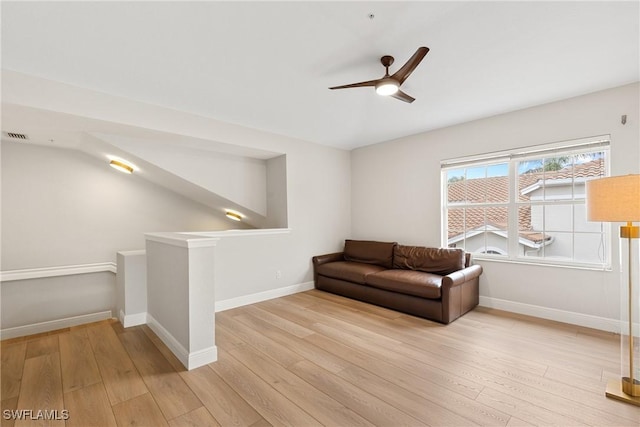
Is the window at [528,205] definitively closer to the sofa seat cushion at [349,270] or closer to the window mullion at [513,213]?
the window mullion at [513,213]

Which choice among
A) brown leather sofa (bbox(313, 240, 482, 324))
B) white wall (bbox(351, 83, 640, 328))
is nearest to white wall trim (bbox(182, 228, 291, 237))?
brown leather sofa (bbox(313, 240, 482, 324))

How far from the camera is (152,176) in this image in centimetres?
475

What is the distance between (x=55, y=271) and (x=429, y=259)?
5.84m

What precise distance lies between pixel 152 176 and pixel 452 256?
16.4 feet

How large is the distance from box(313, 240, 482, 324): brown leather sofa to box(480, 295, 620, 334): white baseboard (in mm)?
276

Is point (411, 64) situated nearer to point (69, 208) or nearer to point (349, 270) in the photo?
point (349, 270)

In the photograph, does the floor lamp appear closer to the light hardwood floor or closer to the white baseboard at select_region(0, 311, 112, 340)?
the light hardwood floor

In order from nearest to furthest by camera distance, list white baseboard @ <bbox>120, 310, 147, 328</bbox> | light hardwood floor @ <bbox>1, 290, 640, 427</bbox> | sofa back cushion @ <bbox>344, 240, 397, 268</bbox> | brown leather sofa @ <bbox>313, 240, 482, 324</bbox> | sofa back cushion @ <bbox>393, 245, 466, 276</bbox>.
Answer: light hardwood floor @ <bbox>1, 290, 640, 427</bbox>
white baseboard @ <bbox>120, 310, 147, 328</bbox>
brown leather sofa @ <bbox>313, 240, 482, 324</bbox>
sofa back cushion @ <bbox>393, 245, 466, 276</bbox>
sofa back cushion @ <bbox>344, 240, 397, 268</bbox>

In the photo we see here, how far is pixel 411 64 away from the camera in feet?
7.47

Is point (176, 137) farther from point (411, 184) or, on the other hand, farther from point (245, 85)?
point (411, 184)

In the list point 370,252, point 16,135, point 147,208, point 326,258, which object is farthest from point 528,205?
point 16,135

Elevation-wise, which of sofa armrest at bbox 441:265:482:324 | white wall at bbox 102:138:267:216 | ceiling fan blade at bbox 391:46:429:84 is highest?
ceiling fan blade at bbox 391:46:429:84

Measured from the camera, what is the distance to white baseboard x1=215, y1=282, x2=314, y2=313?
379 centimetres

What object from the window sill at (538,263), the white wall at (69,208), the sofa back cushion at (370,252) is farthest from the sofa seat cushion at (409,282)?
the white wall at (69,208)
